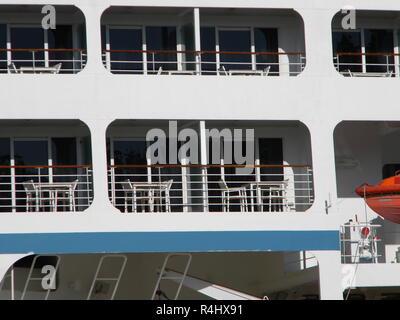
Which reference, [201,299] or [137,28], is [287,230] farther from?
[137,28]

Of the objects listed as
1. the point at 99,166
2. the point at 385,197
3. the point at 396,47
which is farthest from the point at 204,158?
the point at 396,47

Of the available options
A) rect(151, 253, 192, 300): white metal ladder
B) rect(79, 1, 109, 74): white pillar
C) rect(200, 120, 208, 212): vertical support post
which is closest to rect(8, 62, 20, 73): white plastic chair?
rect(79, 1, 109, 74): white pillar

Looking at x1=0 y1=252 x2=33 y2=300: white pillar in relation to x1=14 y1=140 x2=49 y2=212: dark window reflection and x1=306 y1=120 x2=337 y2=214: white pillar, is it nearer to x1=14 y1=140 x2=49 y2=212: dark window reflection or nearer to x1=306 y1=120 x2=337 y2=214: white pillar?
x1=14 y1=140 x2=49 y2=212: dark window reflection

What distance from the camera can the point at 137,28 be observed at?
64.2 ft

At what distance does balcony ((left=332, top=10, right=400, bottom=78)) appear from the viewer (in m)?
20.3

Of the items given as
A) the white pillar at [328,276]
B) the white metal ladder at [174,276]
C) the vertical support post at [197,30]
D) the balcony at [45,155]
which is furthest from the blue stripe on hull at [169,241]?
the vertical support post at [197,30]

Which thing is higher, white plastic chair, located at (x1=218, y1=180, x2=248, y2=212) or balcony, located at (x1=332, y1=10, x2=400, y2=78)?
balcony, located at (x1=332, y1=10, x2=400, y2=78)

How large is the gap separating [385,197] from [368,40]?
381cm

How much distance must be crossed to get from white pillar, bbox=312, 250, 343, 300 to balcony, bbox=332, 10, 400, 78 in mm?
4396

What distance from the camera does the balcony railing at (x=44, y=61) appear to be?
61.1 feet

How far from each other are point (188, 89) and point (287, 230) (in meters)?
3.05

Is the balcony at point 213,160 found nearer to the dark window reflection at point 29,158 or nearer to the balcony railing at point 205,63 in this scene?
the balcony railing at point 205,63
